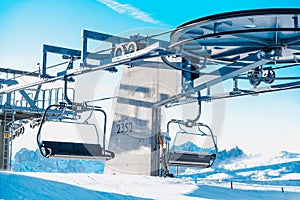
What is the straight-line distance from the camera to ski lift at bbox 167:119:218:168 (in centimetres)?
1030

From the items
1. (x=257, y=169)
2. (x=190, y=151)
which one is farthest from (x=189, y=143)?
(x=257, y=169)

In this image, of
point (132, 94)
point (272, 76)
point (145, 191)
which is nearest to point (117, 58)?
point (145, 191)

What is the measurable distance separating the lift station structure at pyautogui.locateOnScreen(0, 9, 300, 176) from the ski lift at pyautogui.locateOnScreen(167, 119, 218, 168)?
23 millimetres

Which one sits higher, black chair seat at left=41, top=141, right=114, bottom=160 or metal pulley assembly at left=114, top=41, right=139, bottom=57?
metal pulley assembly at left=114, top=41, right=139, bottom=57

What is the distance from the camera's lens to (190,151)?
10.5 metres

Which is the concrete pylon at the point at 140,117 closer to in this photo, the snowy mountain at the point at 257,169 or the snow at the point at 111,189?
the snow at the point at 111,189

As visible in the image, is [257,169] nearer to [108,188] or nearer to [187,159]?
[187,159]

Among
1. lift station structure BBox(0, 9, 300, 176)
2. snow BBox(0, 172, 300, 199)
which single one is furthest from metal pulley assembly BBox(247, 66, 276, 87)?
snow BBox(0, 172, 300, 199)

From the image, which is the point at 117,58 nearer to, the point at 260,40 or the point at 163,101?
the point at 260,40

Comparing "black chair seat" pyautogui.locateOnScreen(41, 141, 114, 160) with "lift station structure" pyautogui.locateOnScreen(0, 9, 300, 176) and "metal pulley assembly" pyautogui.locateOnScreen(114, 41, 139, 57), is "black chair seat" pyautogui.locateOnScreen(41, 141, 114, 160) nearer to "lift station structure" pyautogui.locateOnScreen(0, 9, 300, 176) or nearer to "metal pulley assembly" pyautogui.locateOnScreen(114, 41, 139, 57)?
"lift station structure" pyautogui.locateOnScreen(0, 9, 300, 176)

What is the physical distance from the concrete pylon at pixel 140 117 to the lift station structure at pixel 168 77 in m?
0.03

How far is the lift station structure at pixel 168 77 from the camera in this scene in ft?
21.9

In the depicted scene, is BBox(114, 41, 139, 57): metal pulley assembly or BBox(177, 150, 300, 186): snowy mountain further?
BBox(177, 150, 300, 186): snowy mountain

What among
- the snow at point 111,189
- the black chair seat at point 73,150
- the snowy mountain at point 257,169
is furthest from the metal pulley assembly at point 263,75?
the snowy mountain at point 257,169
